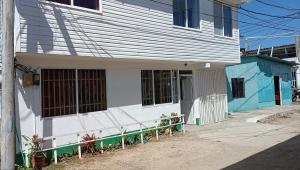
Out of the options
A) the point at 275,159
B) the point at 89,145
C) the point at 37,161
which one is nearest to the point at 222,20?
the point at 275,159

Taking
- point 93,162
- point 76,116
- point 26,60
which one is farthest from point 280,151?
point 26,60

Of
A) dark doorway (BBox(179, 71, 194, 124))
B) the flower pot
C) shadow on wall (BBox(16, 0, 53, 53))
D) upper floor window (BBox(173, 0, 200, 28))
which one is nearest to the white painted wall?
shadow on wall (BBox(16, 0, 53, 53))

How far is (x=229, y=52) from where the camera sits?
19.2 metres

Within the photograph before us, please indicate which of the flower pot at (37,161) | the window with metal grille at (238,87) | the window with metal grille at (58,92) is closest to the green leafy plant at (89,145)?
the window with metal grille at (58,92)

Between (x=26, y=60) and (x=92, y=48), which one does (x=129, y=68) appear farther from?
(x=26, y=60)

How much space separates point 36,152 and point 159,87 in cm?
699

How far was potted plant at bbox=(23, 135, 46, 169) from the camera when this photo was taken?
995cm

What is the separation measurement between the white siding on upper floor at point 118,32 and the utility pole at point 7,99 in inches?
78.2

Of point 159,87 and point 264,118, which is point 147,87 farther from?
point 264,118

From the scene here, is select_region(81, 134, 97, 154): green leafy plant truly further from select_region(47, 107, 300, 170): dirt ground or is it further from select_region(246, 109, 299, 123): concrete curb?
select_region(246, 109, 299, 123): concrete curb

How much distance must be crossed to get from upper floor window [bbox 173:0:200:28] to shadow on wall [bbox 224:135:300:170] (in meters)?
6.51

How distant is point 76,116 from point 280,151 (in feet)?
20.0

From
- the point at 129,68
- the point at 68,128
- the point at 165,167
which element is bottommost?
the point at 165,167

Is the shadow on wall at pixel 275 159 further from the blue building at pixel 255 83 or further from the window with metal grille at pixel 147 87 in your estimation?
the blue building at pixel 255 83
